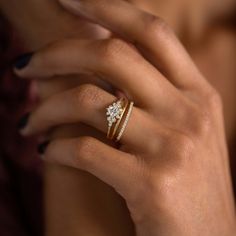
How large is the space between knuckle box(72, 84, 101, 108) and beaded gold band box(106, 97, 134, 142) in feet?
0.09

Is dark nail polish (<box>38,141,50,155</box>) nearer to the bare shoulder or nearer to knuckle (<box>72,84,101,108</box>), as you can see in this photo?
knuckle (<box>72,84,101,108</box>)

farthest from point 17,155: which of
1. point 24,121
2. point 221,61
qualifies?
point 221,61

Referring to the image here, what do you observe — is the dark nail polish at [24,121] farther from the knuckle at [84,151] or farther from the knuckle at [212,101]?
the knuckle at [212,101]

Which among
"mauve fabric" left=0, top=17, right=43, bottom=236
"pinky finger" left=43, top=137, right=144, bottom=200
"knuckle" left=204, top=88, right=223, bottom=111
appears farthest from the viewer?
"mauve fabric" left=0, top=17, right=43, bottom=236

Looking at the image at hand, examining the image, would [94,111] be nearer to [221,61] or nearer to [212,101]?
[212,101]

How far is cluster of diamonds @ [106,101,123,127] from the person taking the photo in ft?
2.25

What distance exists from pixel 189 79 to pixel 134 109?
0.13m

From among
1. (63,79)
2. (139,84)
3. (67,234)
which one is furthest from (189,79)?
(67,234)

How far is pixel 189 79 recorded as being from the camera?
78 centimetres

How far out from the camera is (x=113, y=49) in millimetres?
710

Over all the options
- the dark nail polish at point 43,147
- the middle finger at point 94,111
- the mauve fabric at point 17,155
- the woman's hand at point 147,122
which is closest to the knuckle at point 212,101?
the woman's hand at point 147,122

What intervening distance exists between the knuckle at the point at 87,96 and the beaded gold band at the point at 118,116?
0.03m

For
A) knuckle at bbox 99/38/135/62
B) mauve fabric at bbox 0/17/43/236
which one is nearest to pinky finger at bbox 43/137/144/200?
knuckle at bbox 99/38/135/62

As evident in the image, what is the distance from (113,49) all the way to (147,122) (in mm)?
121
